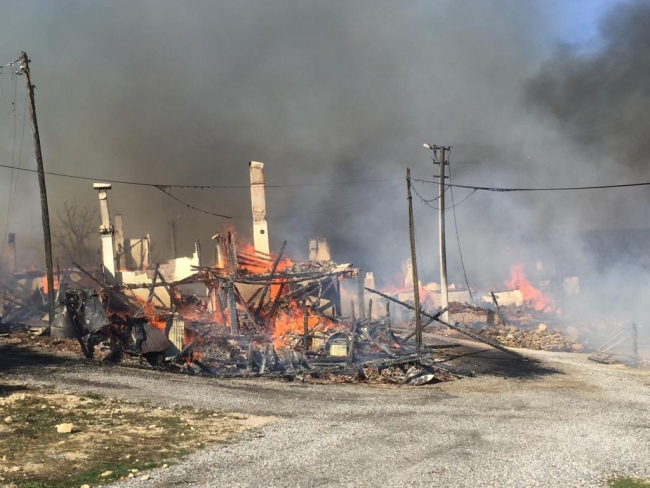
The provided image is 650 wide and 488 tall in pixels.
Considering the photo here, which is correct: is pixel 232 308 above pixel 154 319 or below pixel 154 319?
above

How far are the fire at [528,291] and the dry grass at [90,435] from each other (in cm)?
2109

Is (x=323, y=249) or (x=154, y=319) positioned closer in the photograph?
(x=154, y=319)

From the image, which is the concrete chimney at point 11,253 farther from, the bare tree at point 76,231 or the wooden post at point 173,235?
the wooden post at point 173,235

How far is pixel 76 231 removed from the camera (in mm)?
34969

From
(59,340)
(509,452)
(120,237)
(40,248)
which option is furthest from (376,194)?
(509,452)

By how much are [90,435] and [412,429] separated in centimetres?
474

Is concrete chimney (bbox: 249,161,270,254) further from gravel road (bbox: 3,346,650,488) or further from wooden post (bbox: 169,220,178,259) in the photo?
gravel road (bbox: 3,346,650,488)

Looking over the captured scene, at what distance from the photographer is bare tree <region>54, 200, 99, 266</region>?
1372 inches

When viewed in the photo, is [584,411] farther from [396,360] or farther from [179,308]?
[179,308]

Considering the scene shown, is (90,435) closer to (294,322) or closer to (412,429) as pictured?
(412,429)

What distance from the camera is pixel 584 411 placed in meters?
11.4

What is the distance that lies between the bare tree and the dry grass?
2466 centimetres

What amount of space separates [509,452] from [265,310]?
37.4 ft

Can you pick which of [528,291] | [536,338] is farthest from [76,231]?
[536,338]
